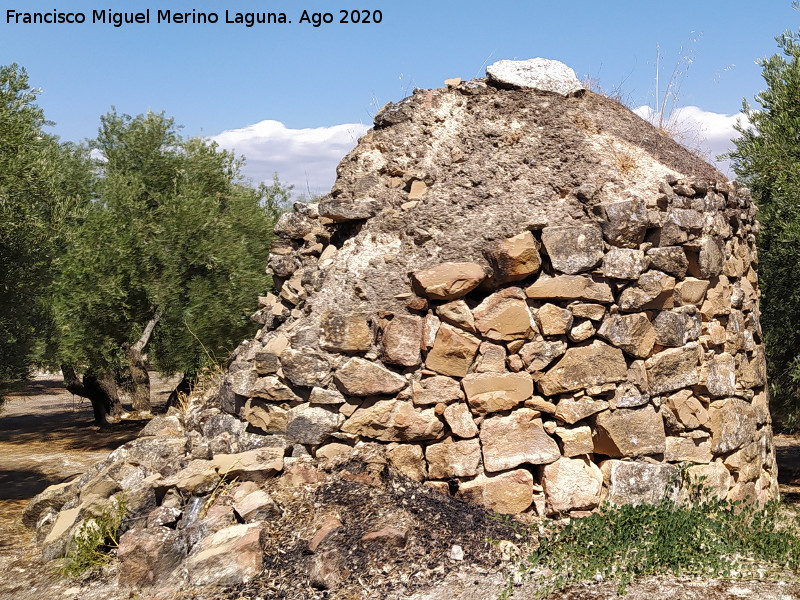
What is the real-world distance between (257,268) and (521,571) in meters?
8.96

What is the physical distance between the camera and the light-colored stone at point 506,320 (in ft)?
18.6

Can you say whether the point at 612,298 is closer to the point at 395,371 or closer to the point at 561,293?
the point at 561,293

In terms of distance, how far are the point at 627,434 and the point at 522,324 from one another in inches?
46.7

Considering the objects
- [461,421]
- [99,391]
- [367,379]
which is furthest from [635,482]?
[99,391]

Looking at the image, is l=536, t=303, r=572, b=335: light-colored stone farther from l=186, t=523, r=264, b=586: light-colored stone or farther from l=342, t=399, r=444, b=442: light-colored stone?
l=186, t=523, r=264, b=586: light-colored stone

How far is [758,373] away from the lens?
7.20 meters

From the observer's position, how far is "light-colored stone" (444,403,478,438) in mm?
5602

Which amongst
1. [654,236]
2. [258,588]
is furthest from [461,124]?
[258,588]

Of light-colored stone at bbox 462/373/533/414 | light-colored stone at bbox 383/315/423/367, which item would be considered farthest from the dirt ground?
light-colored stone at bbox 383/315/423/367

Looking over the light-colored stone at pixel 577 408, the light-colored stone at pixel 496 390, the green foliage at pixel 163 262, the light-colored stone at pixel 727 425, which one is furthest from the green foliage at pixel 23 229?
the light-colored stone at pixel 727 425

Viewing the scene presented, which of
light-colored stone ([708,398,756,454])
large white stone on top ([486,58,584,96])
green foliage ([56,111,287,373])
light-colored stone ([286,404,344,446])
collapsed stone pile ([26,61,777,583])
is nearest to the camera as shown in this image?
collapsed stone pile ([26,61,777,583])

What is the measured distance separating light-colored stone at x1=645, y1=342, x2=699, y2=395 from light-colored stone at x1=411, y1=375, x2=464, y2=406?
5.26ft

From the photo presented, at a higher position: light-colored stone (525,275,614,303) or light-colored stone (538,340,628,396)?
light-colored stone (525,275,614,303)

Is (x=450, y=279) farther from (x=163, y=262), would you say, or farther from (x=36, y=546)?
(x=163, y=262)
